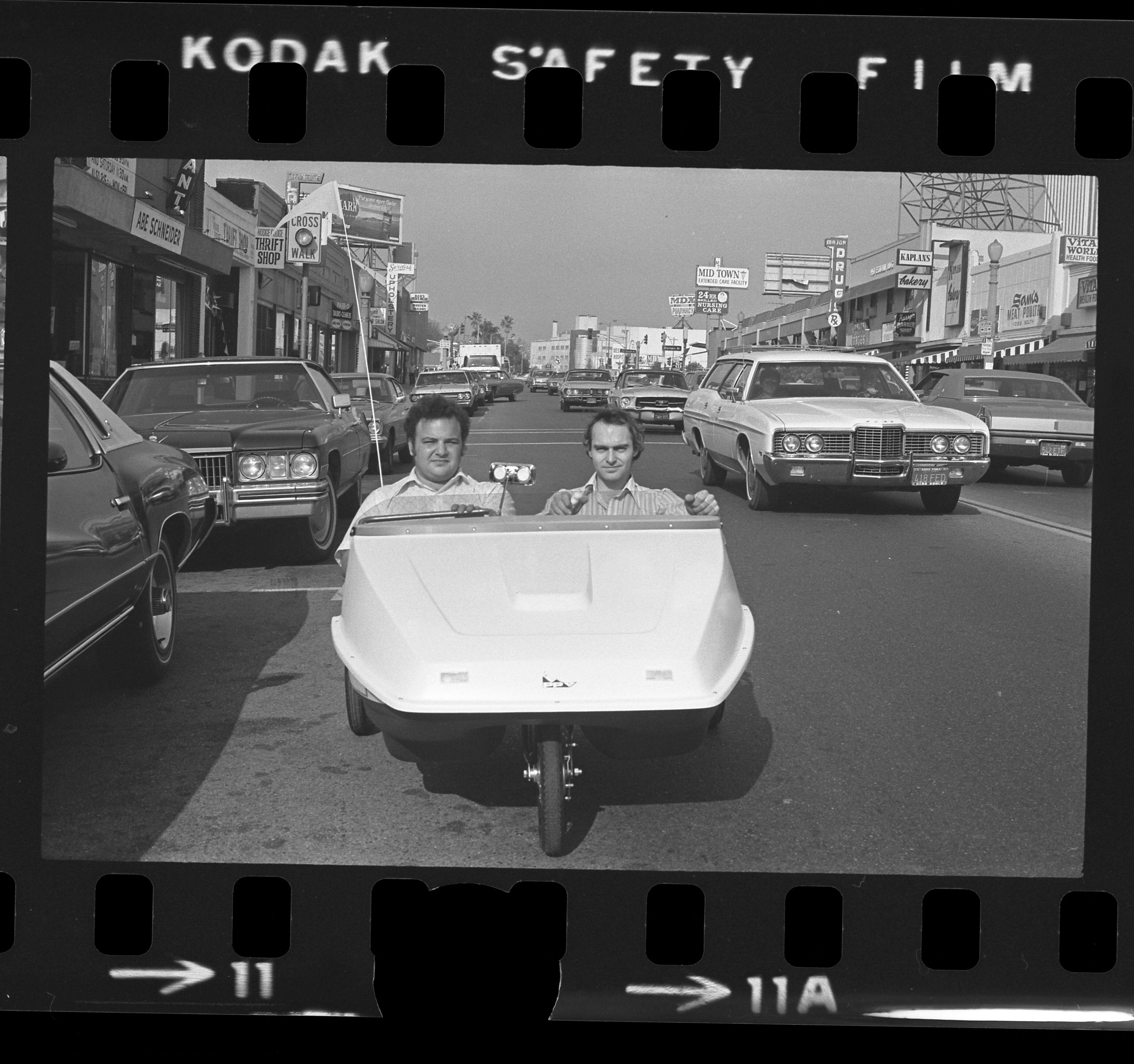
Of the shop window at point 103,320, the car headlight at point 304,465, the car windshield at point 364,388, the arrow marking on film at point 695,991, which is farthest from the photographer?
the car headlight at point 304,465

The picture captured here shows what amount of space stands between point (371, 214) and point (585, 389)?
43.8 inches

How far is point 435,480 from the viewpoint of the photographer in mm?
4516

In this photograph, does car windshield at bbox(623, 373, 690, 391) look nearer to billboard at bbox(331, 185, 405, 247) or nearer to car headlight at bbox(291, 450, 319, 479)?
billboard at bbox(331, 185, 405, 247)

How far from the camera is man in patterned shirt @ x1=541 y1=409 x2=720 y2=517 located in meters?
4.30

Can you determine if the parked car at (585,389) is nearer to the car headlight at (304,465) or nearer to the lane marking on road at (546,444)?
the lane marking on road at (546,444)

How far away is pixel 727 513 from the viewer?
4934 millimetres

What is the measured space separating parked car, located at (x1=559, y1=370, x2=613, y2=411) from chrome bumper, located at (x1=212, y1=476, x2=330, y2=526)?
2.75 meters

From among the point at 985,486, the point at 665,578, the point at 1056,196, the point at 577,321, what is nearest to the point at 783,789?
the point at 665,578

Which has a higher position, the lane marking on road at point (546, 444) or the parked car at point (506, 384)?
the parked car at point (506, 384)

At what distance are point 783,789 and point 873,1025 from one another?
1.18 meters

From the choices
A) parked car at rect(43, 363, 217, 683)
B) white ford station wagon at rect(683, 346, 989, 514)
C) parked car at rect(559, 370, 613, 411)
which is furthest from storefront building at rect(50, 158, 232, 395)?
white ford station wagon at rect(683, 346, 989, 514)

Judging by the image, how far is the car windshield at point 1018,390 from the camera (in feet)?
15.4

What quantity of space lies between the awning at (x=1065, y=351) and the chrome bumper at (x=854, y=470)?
52 cm

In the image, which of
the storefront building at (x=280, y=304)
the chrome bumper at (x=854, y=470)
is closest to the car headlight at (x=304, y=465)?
the storefront building at (x=280, y=304)
